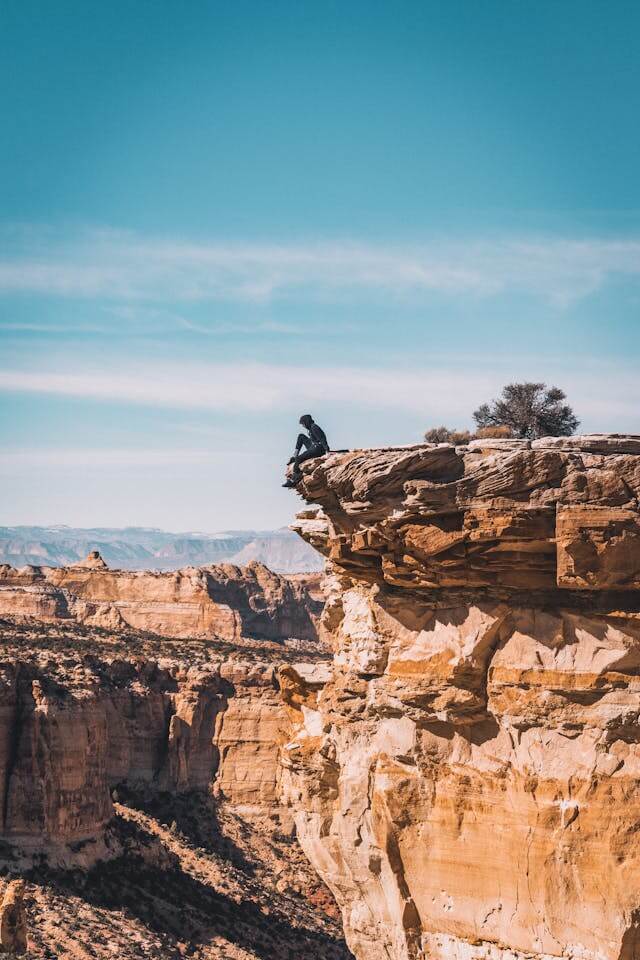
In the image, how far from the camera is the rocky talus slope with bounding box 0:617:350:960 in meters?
46.0

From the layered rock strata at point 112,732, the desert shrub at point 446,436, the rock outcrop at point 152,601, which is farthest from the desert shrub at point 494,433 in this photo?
the rock outcrop at point 152,601

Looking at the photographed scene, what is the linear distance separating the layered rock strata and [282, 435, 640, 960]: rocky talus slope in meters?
27.4

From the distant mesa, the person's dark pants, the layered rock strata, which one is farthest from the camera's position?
the distant mesa

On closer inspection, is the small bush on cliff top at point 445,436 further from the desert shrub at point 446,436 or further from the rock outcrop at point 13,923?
the rock outcrop at point 13,923

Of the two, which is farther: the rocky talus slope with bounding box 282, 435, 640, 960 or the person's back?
the person's back

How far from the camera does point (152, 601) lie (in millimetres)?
100750

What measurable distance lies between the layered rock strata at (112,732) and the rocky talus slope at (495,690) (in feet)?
89.9

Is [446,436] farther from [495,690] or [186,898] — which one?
[186,898]

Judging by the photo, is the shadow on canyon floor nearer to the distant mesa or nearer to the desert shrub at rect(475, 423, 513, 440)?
the desert shrub at rect(475, 423, 513, 440)

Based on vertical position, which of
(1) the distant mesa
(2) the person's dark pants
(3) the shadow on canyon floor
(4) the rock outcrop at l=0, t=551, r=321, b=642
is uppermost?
(2) the person's dark pants

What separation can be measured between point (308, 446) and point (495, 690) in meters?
3.94

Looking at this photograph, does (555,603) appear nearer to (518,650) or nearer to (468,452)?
(518,650)

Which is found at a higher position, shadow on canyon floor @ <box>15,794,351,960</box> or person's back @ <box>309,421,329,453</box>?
person's back @ <box>309,421,329,453</box>

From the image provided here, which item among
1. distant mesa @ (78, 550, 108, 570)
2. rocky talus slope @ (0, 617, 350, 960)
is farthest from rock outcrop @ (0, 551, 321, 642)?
rocky talus slope @ (0, 617, 350, 960)
